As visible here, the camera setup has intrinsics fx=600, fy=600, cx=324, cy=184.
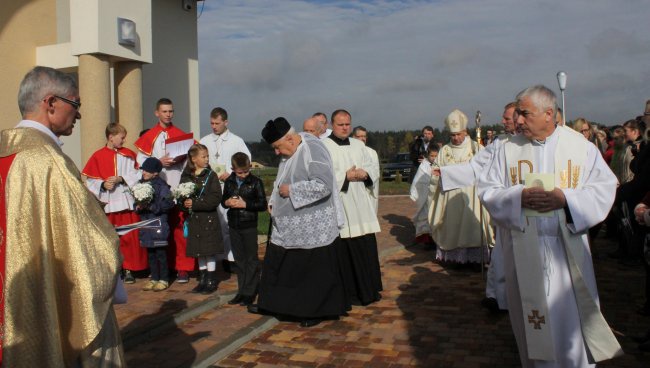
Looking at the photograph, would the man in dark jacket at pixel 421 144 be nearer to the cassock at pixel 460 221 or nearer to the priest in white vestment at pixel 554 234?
the cassock at pixel 460 221

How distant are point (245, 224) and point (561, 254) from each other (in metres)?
3.55

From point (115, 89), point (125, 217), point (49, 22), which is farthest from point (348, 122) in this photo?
point (49, 22)

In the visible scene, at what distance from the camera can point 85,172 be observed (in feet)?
24.6

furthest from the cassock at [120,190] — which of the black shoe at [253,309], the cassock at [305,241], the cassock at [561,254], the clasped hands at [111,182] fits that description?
the cassock at [561,254]

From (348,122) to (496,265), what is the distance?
234cm

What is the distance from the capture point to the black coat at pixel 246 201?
6.53m

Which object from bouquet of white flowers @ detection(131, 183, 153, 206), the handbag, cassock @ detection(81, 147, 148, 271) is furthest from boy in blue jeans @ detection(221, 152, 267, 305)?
cassock @ detection(81, 147, 148, 271)

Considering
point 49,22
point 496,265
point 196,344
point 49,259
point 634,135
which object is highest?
point 49,22

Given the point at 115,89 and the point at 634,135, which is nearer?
the point at 634,135

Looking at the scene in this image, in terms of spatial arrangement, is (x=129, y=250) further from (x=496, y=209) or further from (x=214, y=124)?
(x=496, y=209)

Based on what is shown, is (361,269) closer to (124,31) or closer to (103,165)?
(103,165)

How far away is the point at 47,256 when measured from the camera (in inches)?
109

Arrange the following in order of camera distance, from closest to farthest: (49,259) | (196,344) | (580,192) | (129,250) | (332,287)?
(49,259) → (580,192) → (196,344) → (332,287) → (129,250)

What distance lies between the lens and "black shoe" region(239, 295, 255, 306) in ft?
21.6
